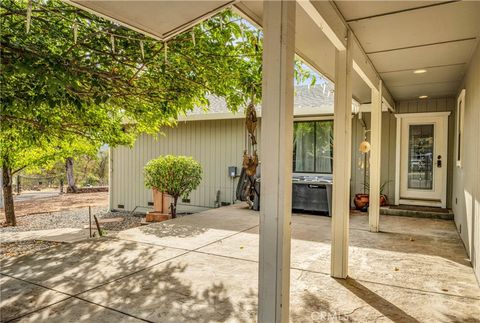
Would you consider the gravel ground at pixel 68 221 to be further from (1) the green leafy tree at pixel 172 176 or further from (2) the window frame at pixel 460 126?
(2) the window frame at pixel 460 126

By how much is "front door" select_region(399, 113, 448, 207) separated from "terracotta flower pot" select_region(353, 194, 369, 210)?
0.97m

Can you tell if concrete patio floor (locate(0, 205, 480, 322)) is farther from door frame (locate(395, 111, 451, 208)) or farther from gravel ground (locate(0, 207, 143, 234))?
gravel ground (locate(0, 207, 143, 234))

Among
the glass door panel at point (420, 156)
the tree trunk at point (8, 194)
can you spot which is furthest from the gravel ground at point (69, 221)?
the glass door panel at point (420, 156)

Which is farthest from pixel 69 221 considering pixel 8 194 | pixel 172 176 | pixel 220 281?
pixel 220 281

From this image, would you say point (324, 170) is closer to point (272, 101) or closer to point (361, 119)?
point (361, 119)

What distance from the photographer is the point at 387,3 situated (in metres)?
2.79

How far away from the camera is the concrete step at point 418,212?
6.72 meters

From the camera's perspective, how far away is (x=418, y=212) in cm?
698

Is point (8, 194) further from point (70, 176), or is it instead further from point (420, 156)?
→ point (420, 156)

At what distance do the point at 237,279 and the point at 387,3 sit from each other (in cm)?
297

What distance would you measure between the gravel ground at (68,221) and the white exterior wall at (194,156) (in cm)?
89

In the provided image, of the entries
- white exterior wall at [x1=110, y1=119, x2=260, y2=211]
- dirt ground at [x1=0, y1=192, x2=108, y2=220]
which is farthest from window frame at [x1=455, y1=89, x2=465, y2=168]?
dirt ground at [x1=0, y1=192, x2=108, y2=220]

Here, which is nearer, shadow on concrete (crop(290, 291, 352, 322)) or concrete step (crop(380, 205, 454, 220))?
shadow on concrete (crop(290, 291, 352, 322))

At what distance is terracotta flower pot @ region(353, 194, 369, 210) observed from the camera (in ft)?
25.6
